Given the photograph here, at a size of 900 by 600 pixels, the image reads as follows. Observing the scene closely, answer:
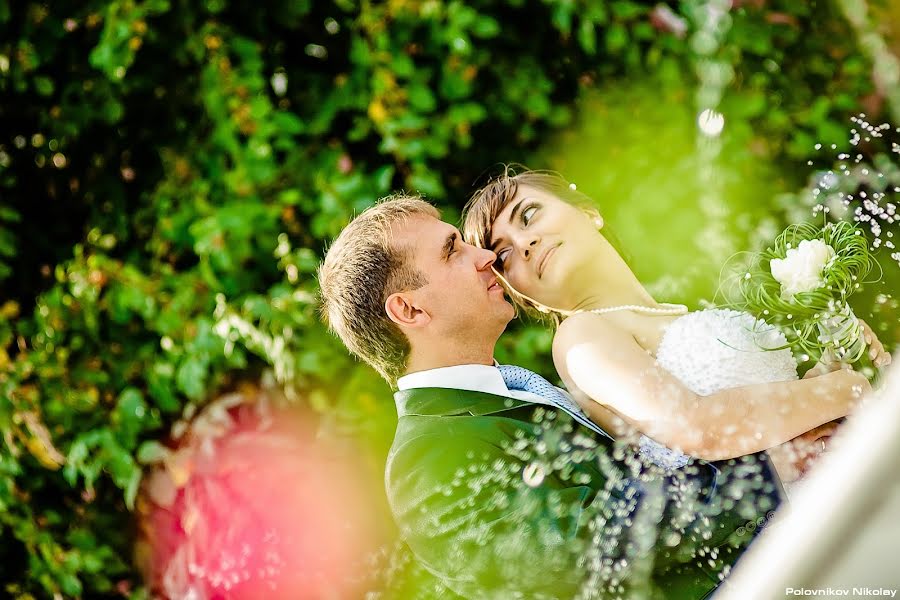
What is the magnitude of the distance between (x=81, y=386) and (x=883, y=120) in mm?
2411

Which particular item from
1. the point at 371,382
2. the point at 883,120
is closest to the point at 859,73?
the point at 883,120

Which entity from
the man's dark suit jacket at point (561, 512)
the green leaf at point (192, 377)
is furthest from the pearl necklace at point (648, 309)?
the green leaf at point (192, 377)

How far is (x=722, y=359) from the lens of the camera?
1.54 meters

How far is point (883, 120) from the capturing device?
2418 millimetres

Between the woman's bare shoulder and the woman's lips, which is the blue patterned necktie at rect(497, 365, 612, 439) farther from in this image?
the woman's lips

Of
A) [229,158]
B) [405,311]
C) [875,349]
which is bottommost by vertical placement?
[229,158]

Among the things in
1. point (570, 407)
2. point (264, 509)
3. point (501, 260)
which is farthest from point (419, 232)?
point (264, 509)

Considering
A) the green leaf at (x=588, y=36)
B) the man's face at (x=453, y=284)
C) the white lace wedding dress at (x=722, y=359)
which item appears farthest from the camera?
the green leaf at (x=588, y=36)

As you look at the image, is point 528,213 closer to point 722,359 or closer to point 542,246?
point 542,246

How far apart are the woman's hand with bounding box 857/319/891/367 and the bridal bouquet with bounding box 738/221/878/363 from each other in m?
0.02

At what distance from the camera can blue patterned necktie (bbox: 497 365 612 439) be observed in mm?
1604

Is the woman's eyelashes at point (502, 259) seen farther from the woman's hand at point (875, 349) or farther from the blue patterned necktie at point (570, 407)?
the woman's hand at point (875, 349)

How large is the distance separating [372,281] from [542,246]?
320mm

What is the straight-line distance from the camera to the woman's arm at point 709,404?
4.64 ft
